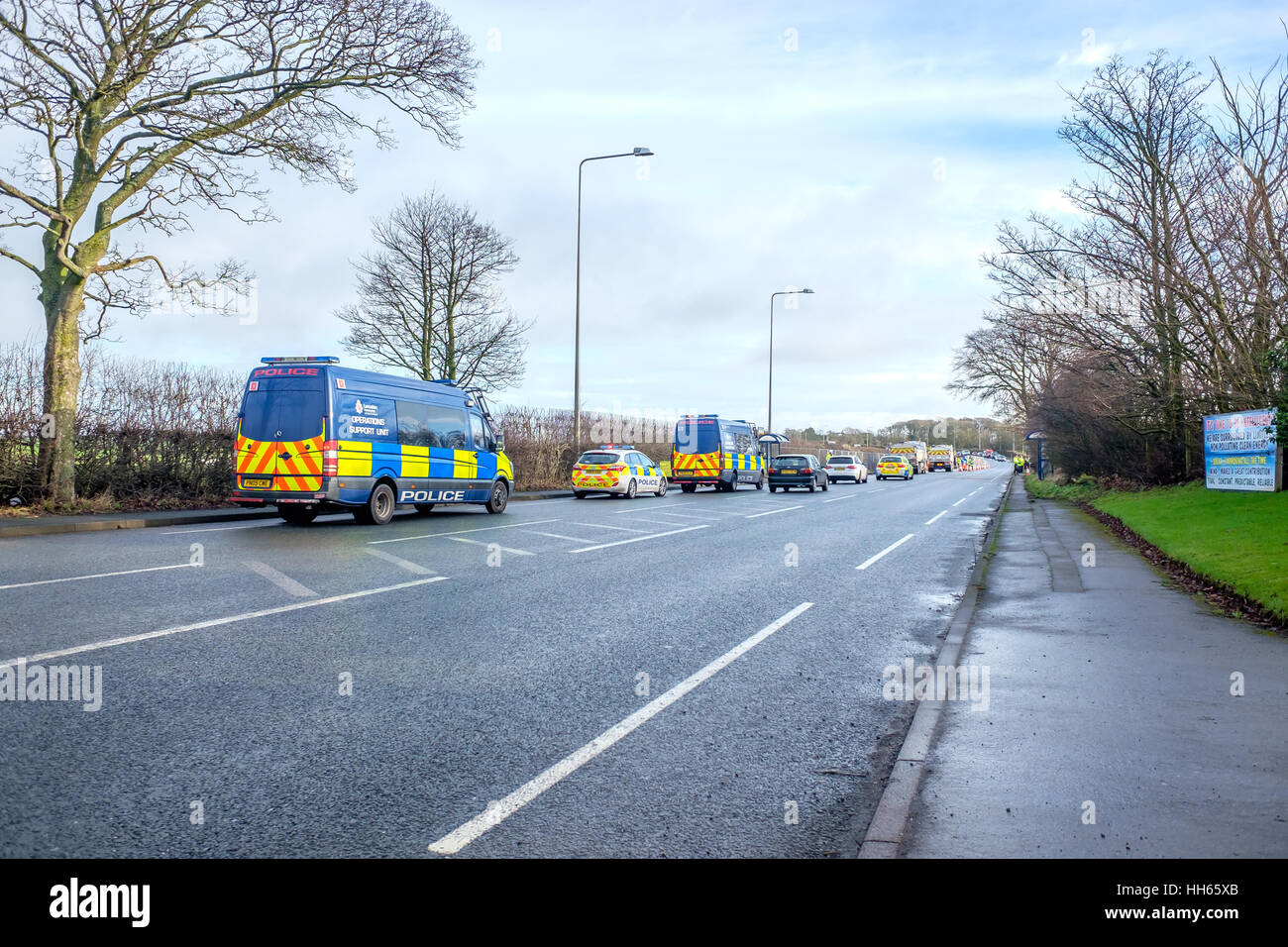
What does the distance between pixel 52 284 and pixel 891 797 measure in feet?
64.1

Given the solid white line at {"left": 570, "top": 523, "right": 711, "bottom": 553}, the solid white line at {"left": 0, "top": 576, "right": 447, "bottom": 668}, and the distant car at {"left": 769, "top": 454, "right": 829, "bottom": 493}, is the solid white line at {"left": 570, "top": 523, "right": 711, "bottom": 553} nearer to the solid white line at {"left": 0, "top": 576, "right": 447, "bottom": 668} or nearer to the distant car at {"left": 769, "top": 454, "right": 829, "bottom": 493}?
the solid white line at {"left": 0, "top": 576, "right": 447, "bottom": 668}

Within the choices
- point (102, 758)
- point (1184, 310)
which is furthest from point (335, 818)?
point (1184, 310)

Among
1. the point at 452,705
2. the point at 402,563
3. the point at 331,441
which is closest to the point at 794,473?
the point at 331,441

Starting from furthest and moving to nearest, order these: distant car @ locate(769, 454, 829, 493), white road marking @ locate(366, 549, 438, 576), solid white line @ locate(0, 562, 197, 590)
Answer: distant car @ locate(769, 454, 829, 493)
white road marking @ locate(366, 549, 438, 576)
solid white line @ locate(0, 562, 197, 590)

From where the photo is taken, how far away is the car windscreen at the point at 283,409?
16.8 m

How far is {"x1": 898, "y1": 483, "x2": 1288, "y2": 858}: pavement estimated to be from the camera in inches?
143

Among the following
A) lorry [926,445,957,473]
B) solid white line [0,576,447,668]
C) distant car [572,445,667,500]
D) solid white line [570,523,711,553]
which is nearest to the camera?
solid white line [0,576,447,668]

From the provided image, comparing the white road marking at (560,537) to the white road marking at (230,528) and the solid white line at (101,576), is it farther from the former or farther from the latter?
the solid white line at (101,576)

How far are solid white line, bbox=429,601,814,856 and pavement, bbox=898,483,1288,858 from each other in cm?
155

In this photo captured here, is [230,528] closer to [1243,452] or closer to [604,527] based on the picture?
[604,527]

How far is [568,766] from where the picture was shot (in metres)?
4.48

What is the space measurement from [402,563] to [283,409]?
6.48 m

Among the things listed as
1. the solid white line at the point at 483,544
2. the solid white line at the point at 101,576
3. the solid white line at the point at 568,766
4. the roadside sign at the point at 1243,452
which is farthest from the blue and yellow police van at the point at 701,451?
the solid white line at the point at 568,766

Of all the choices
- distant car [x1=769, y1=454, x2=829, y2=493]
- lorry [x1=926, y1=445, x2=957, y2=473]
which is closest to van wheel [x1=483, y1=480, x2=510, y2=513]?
distant car [x1=769, y1=454, x2=829, y2=493]
